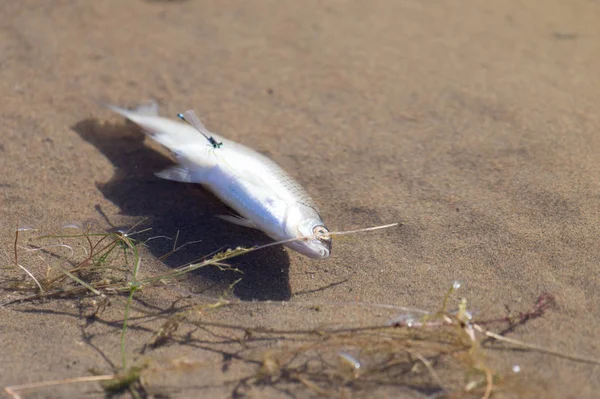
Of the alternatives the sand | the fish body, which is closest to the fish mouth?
the fish body

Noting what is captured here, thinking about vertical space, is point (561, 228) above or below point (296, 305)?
above

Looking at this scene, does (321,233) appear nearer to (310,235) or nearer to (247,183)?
(310,235)

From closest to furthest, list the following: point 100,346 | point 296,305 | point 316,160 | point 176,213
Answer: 1. point 100,346
2. point 296,305
3. point 176,213
4. point 316,160

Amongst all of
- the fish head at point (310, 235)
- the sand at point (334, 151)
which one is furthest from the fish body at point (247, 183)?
the sand at point (334, 151)

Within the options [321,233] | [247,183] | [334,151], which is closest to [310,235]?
[321,233]

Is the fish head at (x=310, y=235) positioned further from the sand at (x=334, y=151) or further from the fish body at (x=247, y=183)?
the sand at (x=334, y=151)

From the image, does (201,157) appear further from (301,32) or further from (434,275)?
(301,32)

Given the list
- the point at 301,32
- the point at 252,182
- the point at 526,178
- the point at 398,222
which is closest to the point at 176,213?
the point at 252,182
